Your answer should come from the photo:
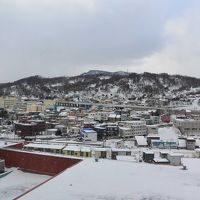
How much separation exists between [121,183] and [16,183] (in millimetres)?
2137

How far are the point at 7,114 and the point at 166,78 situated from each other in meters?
32.9

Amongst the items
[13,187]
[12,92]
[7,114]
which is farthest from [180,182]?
[12,92]

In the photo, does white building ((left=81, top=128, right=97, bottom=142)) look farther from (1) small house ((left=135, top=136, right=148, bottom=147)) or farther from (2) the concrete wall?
(2) the concrete wall

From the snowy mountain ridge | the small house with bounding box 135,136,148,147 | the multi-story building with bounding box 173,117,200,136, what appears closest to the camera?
the small house with bounding box 135,136,148,147

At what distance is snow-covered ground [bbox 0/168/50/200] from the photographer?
18.3 feet

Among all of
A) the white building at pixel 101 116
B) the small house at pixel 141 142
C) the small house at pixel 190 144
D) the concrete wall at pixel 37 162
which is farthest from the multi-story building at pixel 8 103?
the concrete wall at pixel 37 162

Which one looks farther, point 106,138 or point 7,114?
point 7,114

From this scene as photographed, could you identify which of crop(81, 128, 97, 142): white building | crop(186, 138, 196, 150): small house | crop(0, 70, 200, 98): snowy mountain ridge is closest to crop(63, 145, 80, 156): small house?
crop(186, 138, 196, 150): small house

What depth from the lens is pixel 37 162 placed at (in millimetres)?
7113

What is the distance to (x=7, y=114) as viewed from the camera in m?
25.5

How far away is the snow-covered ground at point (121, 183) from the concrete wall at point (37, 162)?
0.86 meters

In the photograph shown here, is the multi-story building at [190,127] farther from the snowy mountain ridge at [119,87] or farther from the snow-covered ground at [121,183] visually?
the snowy mountain ridge at [119,87]

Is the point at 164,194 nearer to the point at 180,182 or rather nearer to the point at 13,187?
the point at 180,182

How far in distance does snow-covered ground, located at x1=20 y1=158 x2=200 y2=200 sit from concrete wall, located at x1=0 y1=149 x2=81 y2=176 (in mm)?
864
